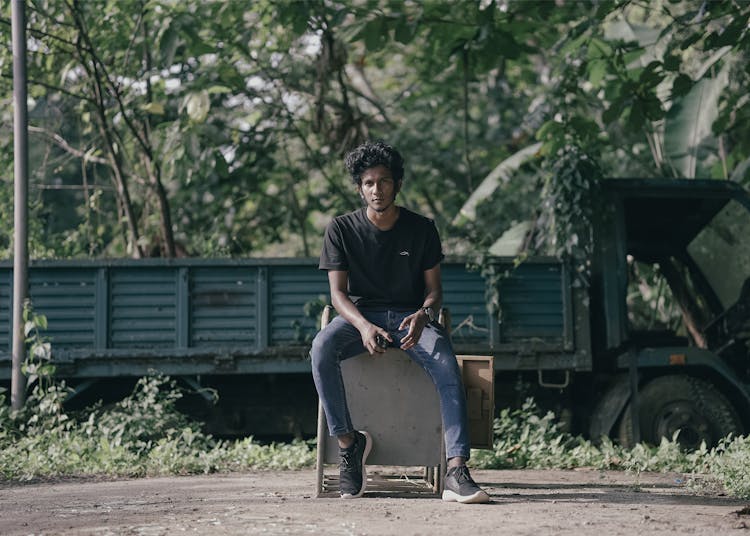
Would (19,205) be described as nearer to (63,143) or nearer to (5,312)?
(5,312)

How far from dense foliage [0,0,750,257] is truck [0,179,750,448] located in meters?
0.67

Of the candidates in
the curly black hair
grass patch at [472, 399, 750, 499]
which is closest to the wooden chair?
the curly black hair

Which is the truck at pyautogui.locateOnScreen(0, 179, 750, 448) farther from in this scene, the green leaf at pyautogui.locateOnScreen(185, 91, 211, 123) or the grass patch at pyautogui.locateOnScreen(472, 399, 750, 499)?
the green leaf at pyautogui.locateOnScreen(185, 91, 211, 123)

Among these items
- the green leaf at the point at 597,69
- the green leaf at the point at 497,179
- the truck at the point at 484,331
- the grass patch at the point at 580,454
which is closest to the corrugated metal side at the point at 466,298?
the truck at the point at 484,331

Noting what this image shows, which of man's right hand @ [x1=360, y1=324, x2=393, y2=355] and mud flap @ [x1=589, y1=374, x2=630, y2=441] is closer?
man's right hand @ [x1=360, y1=324, x2=393, y2=355]

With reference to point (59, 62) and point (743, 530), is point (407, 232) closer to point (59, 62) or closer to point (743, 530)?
point (743, 530)

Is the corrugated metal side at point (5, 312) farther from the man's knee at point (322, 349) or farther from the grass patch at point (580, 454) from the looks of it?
the man's knee at point (322, 349)

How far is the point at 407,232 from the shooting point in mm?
5430

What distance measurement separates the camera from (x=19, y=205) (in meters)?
8.23

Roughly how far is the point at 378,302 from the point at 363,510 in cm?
112

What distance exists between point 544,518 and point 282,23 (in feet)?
21.6

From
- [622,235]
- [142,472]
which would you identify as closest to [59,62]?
[142,472]

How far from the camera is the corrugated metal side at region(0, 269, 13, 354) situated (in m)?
8.21

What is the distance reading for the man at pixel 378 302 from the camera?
517 centimetres
